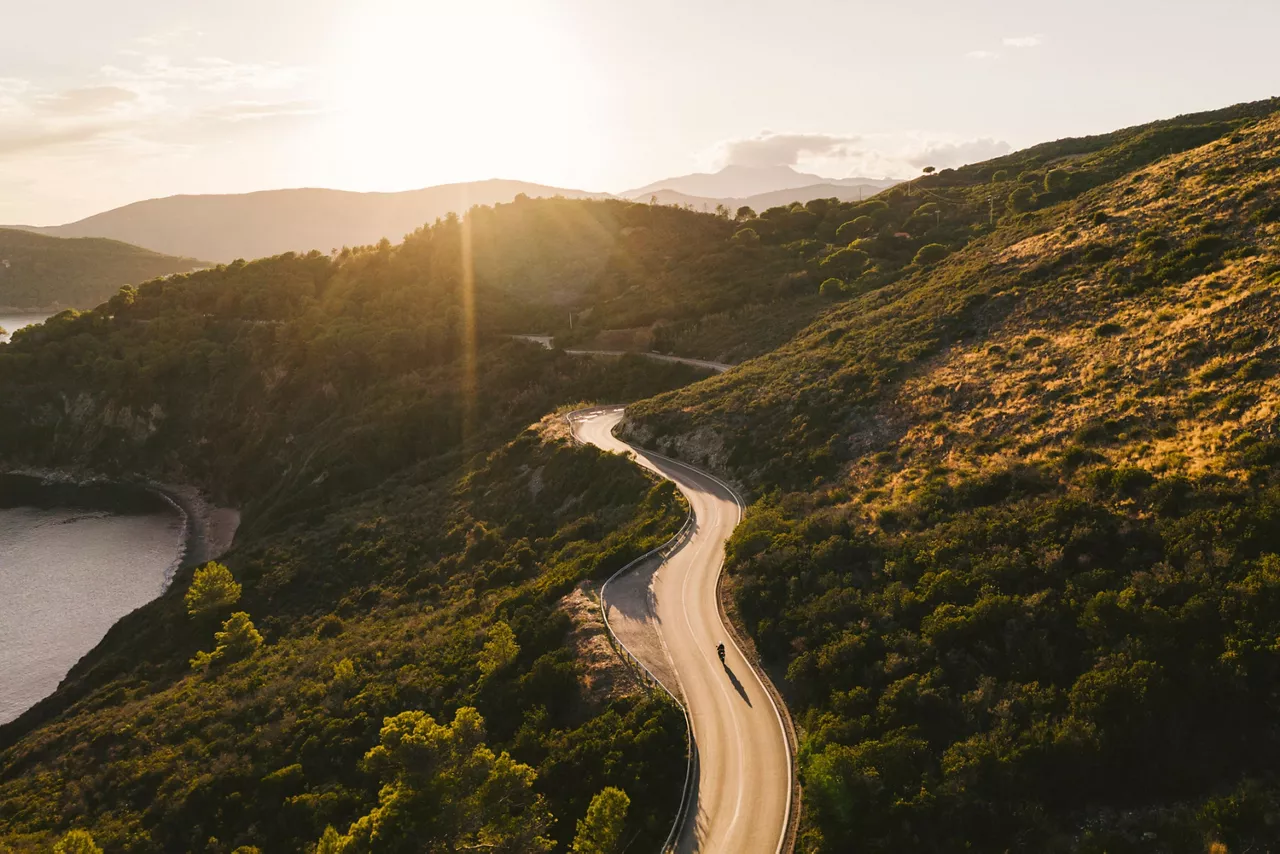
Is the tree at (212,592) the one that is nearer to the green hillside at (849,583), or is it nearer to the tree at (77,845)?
the green hillside at (849,583)

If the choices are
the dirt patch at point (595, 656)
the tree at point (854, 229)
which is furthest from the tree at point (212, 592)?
the tree at point (854, 229)

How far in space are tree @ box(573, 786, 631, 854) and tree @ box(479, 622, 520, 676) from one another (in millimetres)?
11149

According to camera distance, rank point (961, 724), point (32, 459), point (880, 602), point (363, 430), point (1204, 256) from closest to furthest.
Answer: point (961, 724)
point (880, 602)
point (1204, 256)
point (363, 430)
point (32, 459)

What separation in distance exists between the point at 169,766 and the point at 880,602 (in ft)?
112

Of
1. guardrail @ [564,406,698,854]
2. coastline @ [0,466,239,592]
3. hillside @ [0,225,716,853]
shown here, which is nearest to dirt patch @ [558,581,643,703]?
hillside @ [0,225,716,853]

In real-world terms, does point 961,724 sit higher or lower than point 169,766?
higher

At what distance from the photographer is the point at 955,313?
51.0 metres

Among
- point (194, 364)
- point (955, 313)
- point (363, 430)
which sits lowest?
point (363, 430)

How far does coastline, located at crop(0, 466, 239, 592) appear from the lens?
72.9 meters

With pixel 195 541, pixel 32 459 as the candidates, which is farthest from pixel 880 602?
pixel 32 459

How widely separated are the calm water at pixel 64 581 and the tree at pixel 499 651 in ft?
144

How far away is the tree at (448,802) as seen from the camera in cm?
1920

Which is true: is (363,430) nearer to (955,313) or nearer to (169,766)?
(169,766)

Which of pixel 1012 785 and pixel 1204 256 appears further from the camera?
pixel 1204 256
